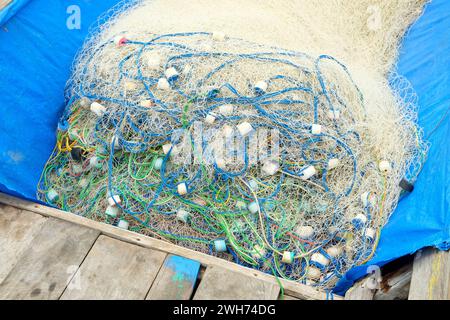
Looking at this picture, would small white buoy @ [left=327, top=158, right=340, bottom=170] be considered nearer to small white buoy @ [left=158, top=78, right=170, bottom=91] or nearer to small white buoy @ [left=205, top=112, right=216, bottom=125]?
small white buoy @ [left=205, top=112, right=216, bottom=125]

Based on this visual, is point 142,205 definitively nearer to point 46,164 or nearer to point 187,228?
point 187,228

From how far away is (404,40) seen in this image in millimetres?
2996

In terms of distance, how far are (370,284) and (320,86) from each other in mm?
1009

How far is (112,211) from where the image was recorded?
6.70 feet

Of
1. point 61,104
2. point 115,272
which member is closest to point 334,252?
point 115,272

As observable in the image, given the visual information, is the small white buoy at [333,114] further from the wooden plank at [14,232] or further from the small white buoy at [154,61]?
the wooden plank at [14,232]

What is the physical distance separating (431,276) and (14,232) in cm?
175

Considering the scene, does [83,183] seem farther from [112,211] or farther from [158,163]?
[158,163]

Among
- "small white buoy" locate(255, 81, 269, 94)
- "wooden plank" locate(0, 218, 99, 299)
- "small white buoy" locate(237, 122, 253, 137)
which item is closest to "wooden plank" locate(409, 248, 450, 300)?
"small white buoy" locate(237, 122, 253, 137)

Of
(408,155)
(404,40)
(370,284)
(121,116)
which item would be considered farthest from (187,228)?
(404,40)

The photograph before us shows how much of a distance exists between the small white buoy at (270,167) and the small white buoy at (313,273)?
1.57ft

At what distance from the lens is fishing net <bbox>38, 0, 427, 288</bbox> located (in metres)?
1.97

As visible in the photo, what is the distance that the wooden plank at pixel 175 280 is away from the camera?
164 cm

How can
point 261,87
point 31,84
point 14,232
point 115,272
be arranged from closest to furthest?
point 115,272, point 14,232, point 261,87, point 31,84
